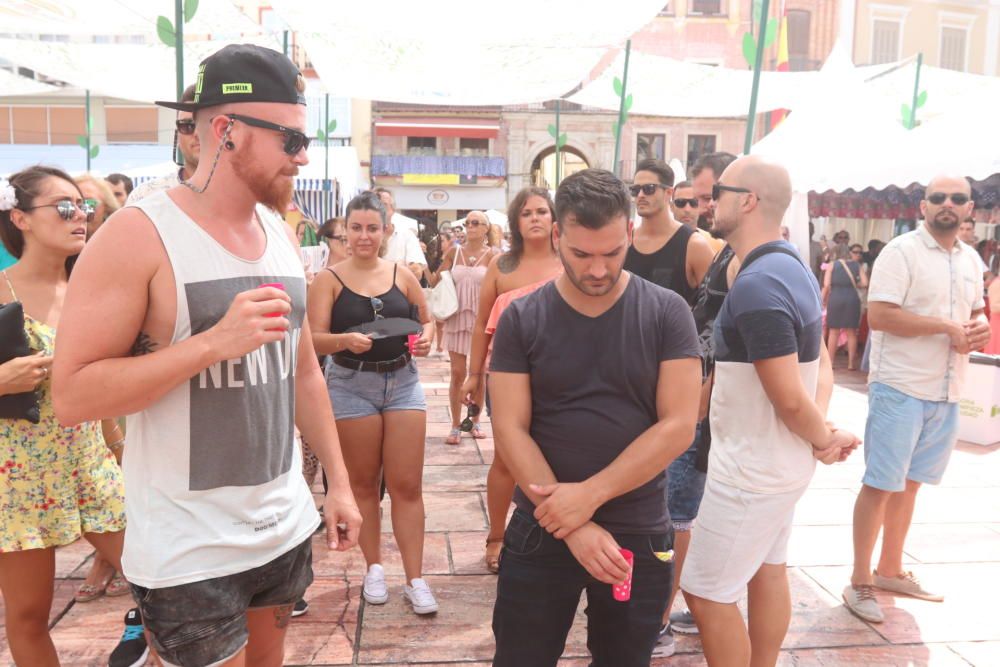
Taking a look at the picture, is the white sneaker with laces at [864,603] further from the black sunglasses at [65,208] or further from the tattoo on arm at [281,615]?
the black sunglasses at [65,208]

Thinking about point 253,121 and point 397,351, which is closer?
point 253,121

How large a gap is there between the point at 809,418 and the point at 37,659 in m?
2.42

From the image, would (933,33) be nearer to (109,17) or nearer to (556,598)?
(109,17)

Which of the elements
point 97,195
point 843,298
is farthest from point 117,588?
point 843,298

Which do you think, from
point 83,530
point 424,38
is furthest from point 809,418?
point 424,38

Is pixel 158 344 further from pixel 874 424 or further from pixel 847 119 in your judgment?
pixel 847 119

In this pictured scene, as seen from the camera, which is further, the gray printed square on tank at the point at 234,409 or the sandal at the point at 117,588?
the sandal at the point at 117,588

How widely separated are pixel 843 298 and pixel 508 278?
25.0ft

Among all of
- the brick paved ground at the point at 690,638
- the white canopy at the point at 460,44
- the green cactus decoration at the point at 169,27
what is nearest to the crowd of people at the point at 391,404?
the brick paved ground at the point at 690,638

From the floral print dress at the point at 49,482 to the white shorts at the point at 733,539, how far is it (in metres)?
1.92

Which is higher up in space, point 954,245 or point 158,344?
point 954,245

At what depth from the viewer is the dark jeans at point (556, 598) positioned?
207cm

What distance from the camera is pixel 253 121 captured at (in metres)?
1.59

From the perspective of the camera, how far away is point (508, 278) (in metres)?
3.93
